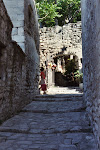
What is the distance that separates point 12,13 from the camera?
5.43 meters

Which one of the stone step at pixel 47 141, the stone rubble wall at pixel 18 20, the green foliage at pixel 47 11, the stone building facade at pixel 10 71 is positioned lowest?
the stone step at pixel 47 141

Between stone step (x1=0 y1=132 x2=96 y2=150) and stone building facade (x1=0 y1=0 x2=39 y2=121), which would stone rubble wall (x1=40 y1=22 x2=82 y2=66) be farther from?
stone step (x1=0 y1=132 x2=96 y2=150)

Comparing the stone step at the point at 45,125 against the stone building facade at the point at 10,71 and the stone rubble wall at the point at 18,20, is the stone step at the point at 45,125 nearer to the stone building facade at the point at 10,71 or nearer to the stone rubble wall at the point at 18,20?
the stone building facade at the point at 10,71

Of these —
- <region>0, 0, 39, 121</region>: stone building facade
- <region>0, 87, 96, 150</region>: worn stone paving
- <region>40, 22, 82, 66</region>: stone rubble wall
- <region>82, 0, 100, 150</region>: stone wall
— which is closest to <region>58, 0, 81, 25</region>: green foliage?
Answer: <region>40, 22, 82, 66</region>: stone rubble wall

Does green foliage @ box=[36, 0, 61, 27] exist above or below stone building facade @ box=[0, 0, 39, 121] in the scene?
above

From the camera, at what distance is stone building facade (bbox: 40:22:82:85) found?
11.2 m

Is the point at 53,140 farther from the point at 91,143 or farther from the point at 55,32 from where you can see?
the point at 55,32

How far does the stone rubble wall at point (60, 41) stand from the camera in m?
11.2

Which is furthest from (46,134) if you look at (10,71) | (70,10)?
(70,10)

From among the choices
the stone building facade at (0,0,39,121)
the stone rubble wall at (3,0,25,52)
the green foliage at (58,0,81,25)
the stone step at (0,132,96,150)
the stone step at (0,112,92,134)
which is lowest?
the stone step at (0,132,96,150)

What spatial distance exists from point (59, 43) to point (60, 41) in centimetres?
17

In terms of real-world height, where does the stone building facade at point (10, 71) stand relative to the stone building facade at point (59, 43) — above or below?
below

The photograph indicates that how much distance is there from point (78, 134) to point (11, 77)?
217cm

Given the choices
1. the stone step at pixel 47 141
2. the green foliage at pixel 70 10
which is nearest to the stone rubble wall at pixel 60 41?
the green foliage at pixel 70 10
